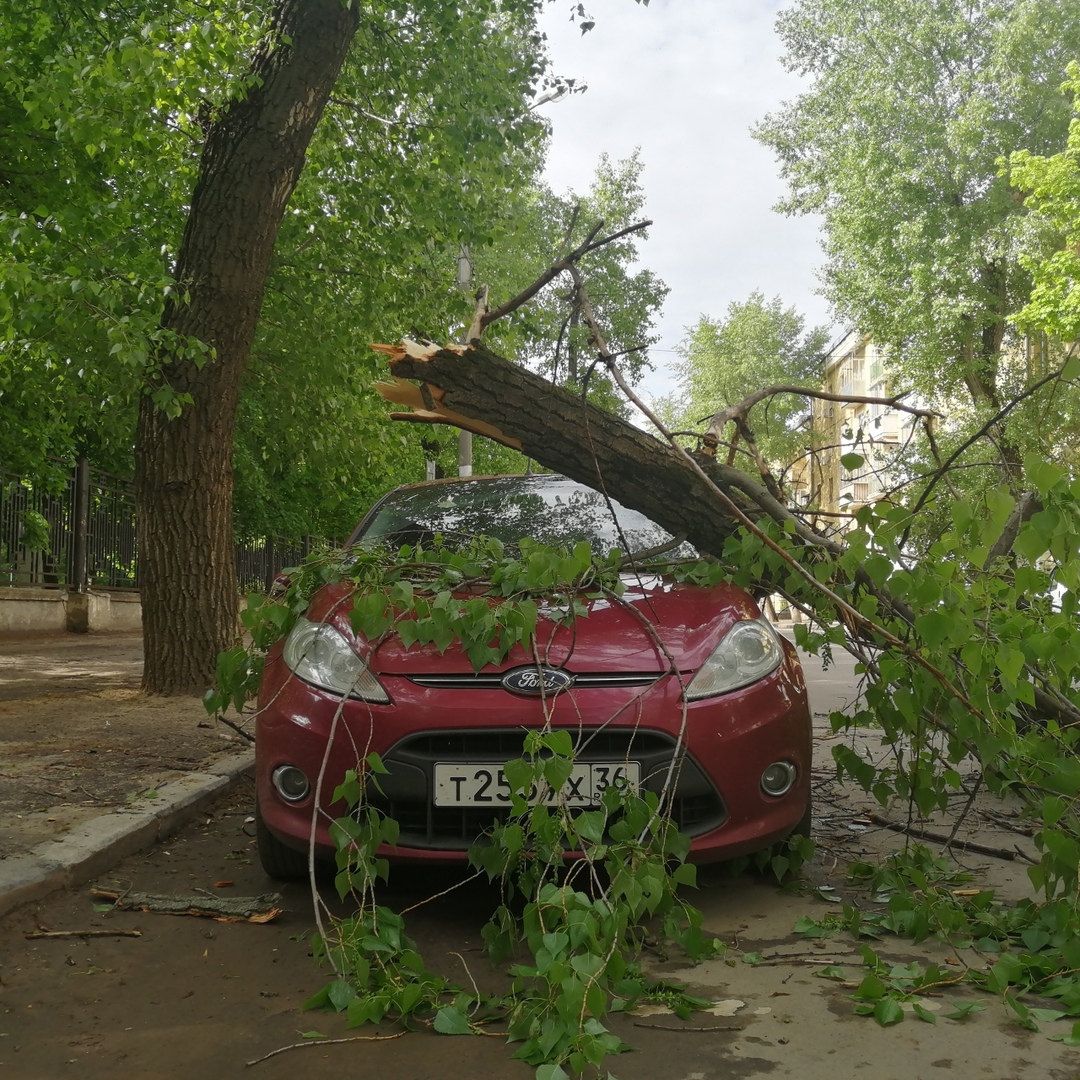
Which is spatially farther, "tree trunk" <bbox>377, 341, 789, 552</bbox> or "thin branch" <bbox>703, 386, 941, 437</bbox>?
"thin branch" <bbox>703, 386, 941, 437</bbox>


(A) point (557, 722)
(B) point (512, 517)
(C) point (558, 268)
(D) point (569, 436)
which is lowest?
(A) point (557, 722)

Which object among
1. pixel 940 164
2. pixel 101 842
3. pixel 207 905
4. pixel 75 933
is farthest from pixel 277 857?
pixel 940 164

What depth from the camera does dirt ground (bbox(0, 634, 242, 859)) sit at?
4992 millimetres

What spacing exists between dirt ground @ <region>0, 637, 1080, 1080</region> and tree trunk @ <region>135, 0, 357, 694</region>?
3711 millimetres

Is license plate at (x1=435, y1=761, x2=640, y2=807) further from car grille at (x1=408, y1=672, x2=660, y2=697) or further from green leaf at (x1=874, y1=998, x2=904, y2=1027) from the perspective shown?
green leaf at (x1=874, y1=998, x2=904, y2=1027)

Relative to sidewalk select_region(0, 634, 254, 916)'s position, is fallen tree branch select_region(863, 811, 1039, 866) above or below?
below

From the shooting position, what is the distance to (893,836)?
500 cm

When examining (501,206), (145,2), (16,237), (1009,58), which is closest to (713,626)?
(16,237)

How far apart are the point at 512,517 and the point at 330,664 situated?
137cm

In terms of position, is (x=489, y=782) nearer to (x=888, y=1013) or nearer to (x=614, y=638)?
(x=614, y=638)

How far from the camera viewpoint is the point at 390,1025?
2.85 metres

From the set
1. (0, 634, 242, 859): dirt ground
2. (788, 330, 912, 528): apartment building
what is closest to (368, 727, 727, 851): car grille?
(788, 330, 912, 528): apartment building

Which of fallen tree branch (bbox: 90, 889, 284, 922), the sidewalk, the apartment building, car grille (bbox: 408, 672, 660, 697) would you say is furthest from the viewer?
the apartment building

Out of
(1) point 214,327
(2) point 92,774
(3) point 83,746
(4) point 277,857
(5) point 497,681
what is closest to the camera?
(5) point 497,681
